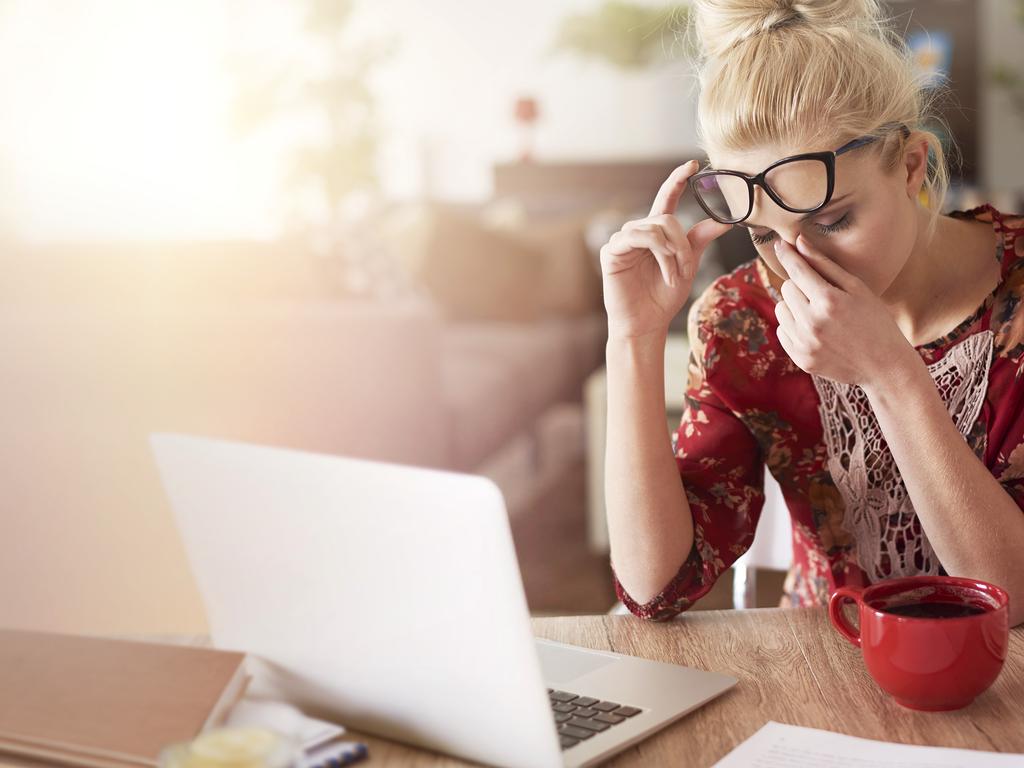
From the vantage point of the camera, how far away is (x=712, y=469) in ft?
3.67

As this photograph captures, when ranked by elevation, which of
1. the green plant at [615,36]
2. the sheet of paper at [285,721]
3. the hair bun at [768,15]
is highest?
the green plant at [615,36]

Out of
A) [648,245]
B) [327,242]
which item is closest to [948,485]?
[648,245]

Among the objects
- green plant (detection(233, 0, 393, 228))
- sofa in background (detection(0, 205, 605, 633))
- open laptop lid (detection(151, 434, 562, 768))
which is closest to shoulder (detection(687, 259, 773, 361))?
open laptop lid (detection(151, 434, 562, 768))

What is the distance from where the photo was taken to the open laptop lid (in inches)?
24.4

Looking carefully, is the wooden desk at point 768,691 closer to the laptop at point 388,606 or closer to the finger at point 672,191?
the laptop at point 388,606

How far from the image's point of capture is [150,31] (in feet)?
13.3

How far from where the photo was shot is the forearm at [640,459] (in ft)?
3.32

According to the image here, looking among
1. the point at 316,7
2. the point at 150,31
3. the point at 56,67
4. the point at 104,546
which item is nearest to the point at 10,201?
the point at 56,67

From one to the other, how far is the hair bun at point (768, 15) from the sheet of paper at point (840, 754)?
0.61 m

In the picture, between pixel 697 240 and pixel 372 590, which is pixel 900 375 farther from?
pixel 372 590

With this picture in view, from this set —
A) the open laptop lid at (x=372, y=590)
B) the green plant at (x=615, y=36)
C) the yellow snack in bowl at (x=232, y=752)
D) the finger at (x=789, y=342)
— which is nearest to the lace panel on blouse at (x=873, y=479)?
the finger at (x=789, y=342)

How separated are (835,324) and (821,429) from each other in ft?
0.82

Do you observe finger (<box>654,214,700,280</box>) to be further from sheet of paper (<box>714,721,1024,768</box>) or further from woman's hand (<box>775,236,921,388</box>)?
sheet of paper (<box>714,721,1024,768</box>)

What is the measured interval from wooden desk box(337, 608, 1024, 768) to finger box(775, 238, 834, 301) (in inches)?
10.1
